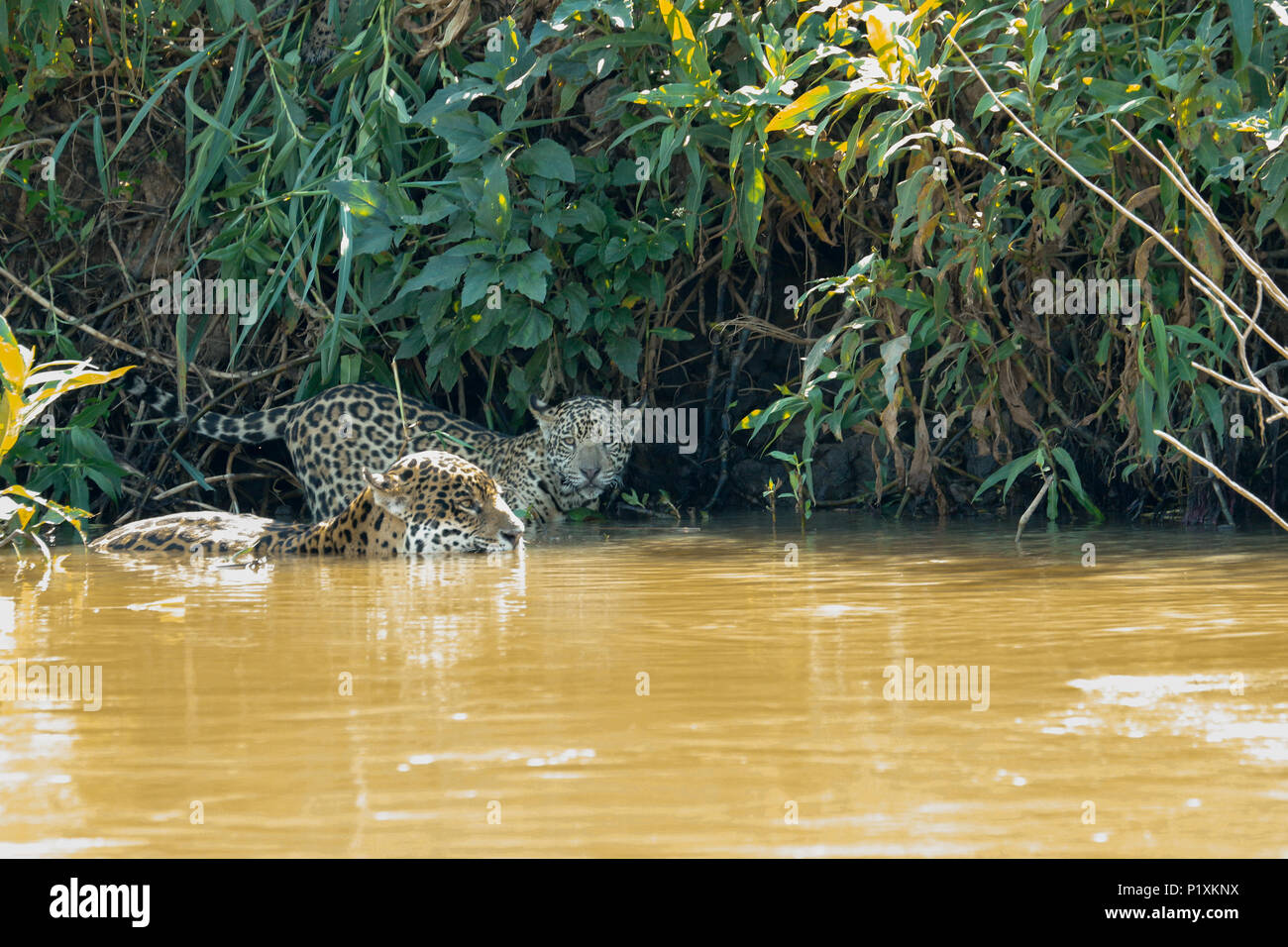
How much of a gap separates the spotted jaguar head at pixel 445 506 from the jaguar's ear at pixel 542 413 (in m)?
1.04

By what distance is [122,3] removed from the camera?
7.34 meters

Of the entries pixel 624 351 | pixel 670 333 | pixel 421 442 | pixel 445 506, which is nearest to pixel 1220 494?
pixel 670 333

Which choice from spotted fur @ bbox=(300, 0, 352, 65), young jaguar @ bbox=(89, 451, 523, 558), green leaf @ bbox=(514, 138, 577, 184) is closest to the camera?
young jaguar @ bbox=(89, 451, 523, 558)

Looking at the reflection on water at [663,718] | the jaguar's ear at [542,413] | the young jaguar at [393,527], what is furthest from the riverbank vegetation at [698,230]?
the reflection on water at [663,718]

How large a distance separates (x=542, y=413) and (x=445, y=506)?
4.07ft

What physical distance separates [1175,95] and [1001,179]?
0.64 m

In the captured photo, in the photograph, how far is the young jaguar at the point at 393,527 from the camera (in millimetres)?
5906

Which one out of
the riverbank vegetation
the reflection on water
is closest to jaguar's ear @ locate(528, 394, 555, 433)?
the riverbank vegetation

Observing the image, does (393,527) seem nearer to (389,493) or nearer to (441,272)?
(389,493)

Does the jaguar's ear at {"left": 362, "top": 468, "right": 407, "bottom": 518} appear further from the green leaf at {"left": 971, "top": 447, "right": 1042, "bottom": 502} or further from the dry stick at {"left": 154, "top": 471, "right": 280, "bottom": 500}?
the green leaf at {"left": 971, "top": 447, "right": 1042, "bottom": 502}

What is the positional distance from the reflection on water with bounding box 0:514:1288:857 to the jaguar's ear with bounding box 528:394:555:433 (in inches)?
96.2

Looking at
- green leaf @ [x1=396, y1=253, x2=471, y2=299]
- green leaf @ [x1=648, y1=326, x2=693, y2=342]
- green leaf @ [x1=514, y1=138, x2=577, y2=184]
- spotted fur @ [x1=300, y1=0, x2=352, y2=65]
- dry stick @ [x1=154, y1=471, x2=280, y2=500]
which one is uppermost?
spotted fur @ [x1=300, y1=0, x2=352, y2=65]

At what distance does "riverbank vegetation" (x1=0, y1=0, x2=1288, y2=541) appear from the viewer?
5.48 meters

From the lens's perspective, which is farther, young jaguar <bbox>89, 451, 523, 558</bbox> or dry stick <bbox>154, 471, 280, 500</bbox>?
dry stick <bbox>154, 471, 280, 500</bbox>
